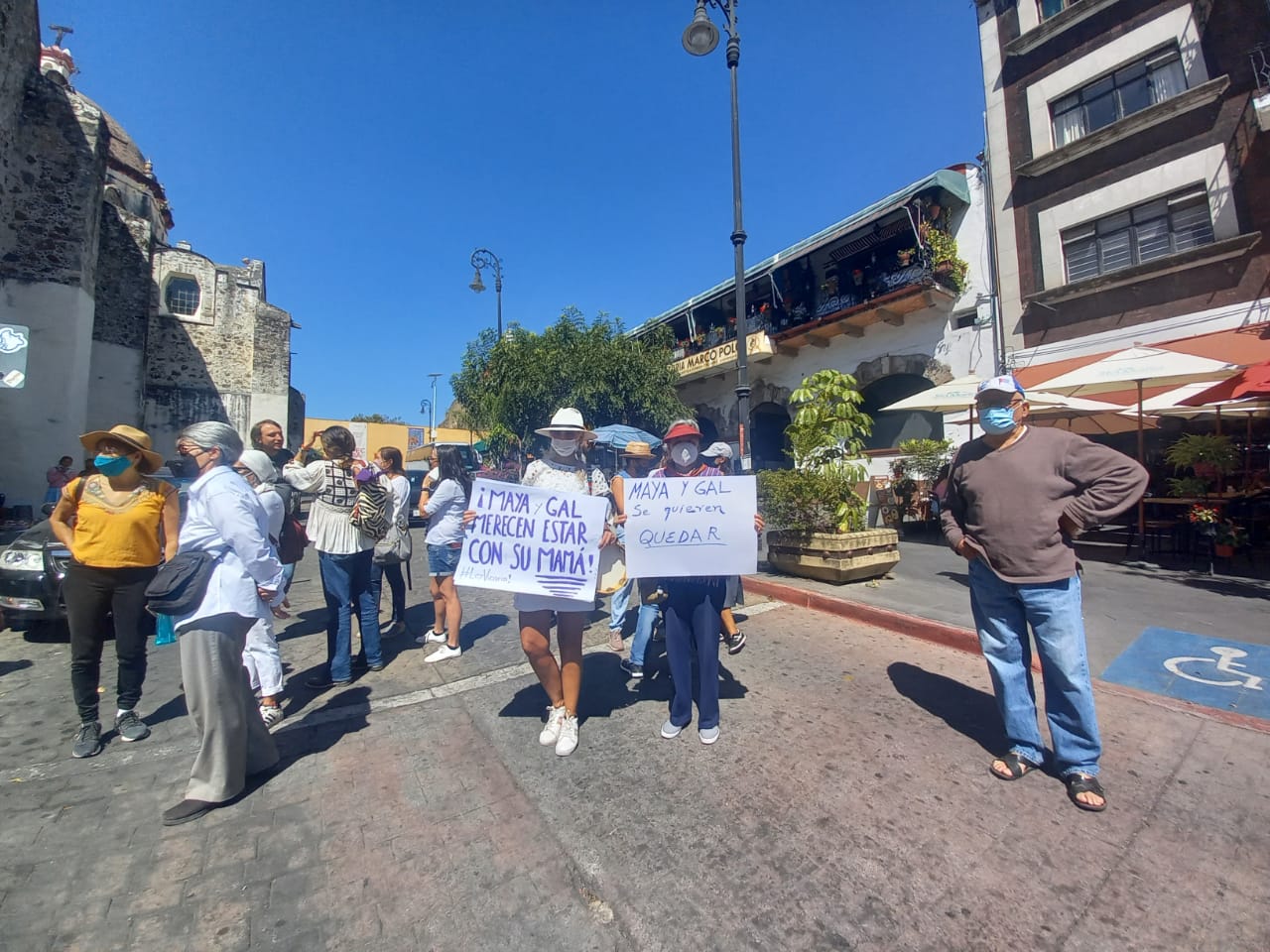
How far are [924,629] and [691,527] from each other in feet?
9.72

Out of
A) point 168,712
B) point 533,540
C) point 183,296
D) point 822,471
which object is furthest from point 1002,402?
point 183,296

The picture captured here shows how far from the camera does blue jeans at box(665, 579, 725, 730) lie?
3.24 meters

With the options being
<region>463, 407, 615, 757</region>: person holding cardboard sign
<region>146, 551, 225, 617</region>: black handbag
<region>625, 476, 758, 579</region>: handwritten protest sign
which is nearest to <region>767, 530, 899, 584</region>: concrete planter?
<region>625, 476, 758, 579</region>: handwritten protest sign

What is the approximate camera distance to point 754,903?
2.04m

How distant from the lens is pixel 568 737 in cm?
319

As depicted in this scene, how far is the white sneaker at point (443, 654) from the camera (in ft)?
15.5

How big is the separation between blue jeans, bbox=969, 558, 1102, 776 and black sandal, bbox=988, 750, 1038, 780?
3 centimetres

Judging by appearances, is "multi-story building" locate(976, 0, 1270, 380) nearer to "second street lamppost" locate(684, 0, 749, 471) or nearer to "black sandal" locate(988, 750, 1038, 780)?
"second street lamppost" locate(684, 0, 749, 471)

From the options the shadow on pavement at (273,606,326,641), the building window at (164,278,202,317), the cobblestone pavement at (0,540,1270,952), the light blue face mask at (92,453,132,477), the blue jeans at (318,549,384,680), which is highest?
the building window at (164,278,202,317)

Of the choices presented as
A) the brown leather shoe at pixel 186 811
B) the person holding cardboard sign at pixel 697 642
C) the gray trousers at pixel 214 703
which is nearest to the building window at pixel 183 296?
the gray trousers at pixel 214 703

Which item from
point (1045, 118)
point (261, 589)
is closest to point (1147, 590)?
point (261, 589)

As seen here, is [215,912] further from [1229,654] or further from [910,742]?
[1229,654]

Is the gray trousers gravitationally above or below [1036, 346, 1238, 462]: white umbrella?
below

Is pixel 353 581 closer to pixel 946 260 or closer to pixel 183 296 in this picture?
pixel 946 260
